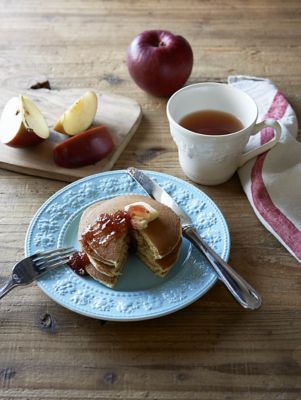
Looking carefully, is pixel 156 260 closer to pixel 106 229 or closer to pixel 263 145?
pixel 106 229

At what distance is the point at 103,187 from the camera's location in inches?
44.8

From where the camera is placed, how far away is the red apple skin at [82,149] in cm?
122

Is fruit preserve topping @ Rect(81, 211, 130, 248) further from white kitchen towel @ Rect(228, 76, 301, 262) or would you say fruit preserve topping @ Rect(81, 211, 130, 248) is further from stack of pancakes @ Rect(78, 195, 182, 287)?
white kitchen towel @ Rect(228, 76, 301, 262)

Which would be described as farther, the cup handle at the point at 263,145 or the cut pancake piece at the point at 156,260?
the cup handle at the point at 263,145

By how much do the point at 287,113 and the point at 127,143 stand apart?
0.39m

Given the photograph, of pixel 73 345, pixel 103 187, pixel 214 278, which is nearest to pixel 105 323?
pixel 73 345

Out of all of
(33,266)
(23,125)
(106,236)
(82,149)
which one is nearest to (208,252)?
(106,236)

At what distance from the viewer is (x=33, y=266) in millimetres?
957

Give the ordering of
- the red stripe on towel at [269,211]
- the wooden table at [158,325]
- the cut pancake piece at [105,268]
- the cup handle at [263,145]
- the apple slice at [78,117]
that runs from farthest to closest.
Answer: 1. the apple slice at [78,117]
2. the cup handle at [263,145]
3. the red stripe on towel at [269,211]
4. the cut pancake piece at [105,268]
5. the wooden table at [158,325]

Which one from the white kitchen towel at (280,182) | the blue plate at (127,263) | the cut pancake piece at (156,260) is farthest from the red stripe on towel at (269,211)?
the cut pancake piece at (156,260)

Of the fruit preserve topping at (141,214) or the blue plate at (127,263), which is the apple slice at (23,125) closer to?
the blue plate at (127,263)

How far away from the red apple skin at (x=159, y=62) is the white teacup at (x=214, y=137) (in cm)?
18

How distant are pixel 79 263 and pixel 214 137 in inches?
14.1

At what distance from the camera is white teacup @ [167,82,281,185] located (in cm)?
110
